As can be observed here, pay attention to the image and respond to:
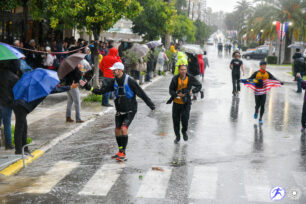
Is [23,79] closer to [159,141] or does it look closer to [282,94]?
[159,141]

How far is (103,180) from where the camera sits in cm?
777

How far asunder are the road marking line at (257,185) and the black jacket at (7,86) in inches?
179

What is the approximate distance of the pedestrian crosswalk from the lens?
23.1 ft

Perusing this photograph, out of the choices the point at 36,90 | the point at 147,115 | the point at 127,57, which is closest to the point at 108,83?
the point at 36,90


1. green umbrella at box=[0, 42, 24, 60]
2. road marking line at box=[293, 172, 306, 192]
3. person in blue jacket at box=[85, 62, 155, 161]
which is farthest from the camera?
person in blue jacket at box=[85, 62, 155, 161]

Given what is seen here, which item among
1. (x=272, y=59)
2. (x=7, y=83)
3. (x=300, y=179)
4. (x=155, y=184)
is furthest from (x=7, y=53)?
(x=272, y=59)

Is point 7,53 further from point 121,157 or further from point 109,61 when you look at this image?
point 109,61

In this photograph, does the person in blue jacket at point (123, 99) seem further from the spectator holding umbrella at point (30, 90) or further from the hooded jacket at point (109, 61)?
the hooded jacket at point (109, 61)

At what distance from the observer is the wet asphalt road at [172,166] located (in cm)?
703

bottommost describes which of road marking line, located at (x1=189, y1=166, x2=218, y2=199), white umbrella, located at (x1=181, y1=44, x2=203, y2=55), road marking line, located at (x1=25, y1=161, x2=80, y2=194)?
road marking line, located at (x1=25, y1=161, x2=80, y2=194)

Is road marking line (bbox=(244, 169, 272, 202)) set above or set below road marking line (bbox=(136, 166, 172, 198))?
above

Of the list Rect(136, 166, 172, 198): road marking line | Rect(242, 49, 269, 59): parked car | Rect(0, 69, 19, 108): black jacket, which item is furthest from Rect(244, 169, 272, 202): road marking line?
Rect(242, 49, 269, 59): parked car

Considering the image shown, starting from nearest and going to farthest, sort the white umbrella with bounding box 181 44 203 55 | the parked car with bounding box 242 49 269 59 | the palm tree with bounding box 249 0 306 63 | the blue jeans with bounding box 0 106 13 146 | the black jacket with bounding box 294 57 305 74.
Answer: the blue jeans with bounding box 0 106 13 146 → the black jacket with bounding box 294 57 305 74 → the white umbrella with bounding box 181 44 203 55 → the palm tree with bounding box 249 0 306 63 → the parked car with bounding box 242 49 269 59

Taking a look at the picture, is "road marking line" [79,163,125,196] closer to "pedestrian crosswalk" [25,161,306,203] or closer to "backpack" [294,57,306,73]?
"pedestrian crosswalk" [25,161,306,203]
